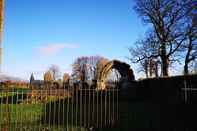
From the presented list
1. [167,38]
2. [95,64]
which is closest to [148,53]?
[167,38]

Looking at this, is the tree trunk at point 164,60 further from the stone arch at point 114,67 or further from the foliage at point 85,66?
the foliage at point 85,66

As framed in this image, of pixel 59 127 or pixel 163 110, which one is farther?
pixel 163 110

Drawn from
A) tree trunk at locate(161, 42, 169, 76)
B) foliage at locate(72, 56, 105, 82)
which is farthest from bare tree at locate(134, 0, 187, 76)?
foliage at locate(72, 56, 105, 82)

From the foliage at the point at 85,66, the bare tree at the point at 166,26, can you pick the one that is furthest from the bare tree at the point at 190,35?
the foliage at the point at 85,66

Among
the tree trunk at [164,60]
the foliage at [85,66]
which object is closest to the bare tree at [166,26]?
the tree trunk at [164,60]

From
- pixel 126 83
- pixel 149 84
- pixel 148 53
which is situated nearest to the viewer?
pixel 149 84

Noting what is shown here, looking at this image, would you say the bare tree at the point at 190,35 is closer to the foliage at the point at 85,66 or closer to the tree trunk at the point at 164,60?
the tree trunk at the point at 164,60

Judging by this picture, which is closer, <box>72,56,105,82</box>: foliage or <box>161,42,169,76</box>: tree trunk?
<box>161,42,169,76</box>: tree trunk

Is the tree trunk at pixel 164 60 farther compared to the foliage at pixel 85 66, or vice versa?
the foliage at pixel 85 66

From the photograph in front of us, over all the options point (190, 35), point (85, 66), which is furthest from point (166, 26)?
point (85, 66)

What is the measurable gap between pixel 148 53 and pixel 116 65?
387 centimetres

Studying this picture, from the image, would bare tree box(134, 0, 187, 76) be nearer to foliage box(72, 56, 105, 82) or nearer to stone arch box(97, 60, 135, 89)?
stone arch box(97, 60, 135, 89)

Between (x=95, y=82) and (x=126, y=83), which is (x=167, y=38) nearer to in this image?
(x=126, y=83)

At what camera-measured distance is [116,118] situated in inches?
438
